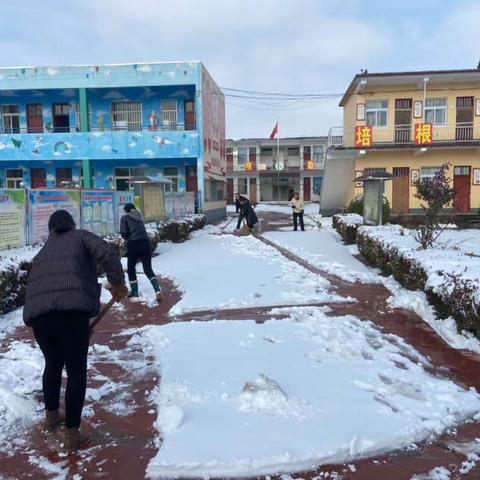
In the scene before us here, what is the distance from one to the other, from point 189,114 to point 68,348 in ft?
77.6

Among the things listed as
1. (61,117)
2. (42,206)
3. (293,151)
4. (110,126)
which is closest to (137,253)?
(42,206)

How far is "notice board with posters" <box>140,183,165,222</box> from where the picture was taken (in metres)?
14.0

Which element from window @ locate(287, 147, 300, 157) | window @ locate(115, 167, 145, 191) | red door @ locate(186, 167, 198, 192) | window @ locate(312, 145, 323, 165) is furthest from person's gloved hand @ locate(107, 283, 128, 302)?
window @ locate(287, 147, 300, 157)

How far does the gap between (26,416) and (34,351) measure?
59.1 inches

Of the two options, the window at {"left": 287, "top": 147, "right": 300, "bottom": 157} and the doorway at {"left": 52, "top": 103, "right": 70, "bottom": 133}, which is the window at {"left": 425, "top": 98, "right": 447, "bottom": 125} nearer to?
the doorway at {"left": 52, "top": 103, "right": 70, "bottom": 133}

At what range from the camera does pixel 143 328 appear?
5848 millimetres

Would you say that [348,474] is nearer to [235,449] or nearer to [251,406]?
[235,449]

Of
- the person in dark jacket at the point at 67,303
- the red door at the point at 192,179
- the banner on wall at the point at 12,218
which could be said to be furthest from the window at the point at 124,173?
the person in dark jacket at the point at 67,303

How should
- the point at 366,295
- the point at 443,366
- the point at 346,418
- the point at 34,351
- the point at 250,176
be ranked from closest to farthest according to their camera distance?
the point at 346,418
the point at 443,366
the point at 34,351
the point at 366,295
the point at 250,176

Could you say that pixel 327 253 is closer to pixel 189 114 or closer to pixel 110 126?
pixel 189 114

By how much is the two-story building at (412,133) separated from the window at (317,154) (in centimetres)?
2617

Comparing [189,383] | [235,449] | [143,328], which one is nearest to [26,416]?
[189,383]

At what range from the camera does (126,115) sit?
83.9ft

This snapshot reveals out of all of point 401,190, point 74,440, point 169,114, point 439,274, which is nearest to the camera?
point 74,440
